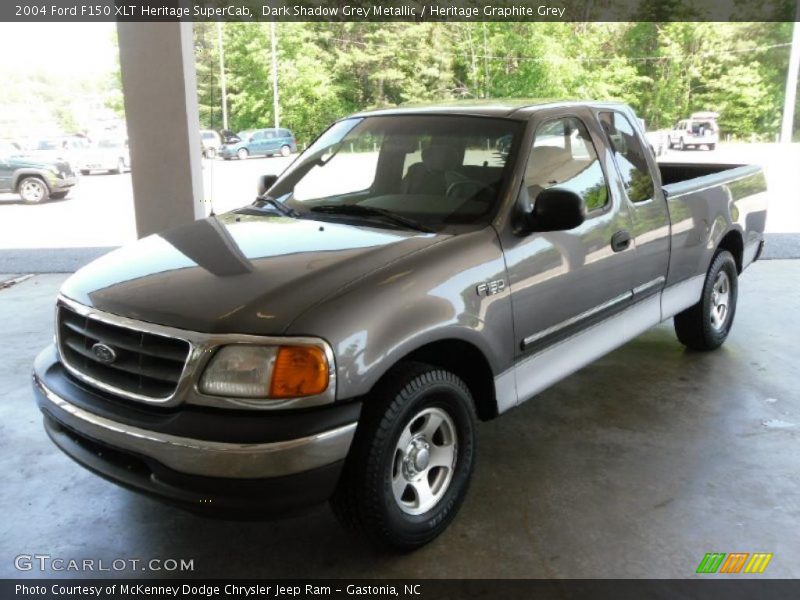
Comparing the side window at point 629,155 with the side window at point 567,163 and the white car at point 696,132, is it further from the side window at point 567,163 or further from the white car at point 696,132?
the white car at point 696,132

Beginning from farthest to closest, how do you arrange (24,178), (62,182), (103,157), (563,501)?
(103,157) < (62,182) < (24,178) < (563,501)

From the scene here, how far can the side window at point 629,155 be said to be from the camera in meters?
3.91

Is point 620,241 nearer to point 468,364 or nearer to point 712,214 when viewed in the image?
point 468,364

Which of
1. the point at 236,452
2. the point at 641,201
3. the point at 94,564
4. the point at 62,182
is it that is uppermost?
the point at 641,201

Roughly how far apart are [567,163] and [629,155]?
0.70 meters

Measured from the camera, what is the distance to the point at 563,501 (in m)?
3.13

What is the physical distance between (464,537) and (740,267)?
3512 millimetres

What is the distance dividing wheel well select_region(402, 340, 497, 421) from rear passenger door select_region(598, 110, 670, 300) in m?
1.29

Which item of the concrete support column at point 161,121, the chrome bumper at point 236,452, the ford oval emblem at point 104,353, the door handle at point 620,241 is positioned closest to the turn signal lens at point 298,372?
the chrome bumper at point 236,452

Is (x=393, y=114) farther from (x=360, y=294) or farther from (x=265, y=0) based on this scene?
(x=265, y=0)

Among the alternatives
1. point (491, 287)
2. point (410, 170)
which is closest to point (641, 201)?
point (410, 170)

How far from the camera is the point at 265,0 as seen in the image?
14.3 metres

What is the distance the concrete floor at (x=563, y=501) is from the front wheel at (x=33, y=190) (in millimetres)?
13814

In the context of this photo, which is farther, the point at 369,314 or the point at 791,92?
the point at 791,92
